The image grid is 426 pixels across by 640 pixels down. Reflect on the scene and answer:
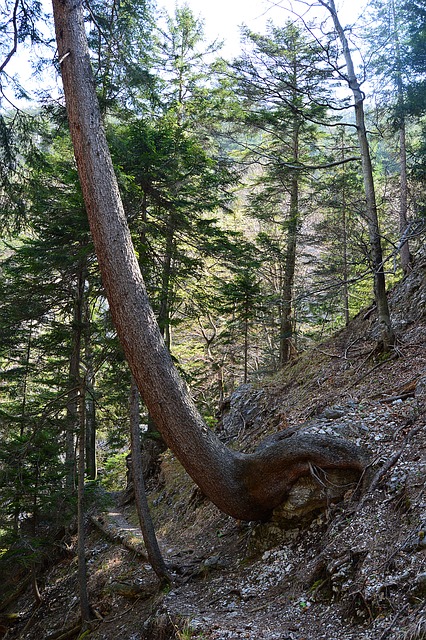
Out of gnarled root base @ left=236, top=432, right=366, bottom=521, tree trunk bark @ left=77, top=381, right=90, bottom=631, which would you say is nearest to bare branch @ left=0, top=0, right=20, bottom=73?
tree trunk bark @ left=77, top=381, right=90, bottom=631

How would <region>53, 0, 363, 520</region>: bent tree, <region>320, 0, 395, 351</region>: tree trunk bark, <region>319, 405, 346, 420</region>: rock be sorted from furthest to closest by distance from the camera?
<region>320, 0, 395, 351</region>: tree trunk bark < <region>319, 405, 346, 420</region>: rock < <region>53, 0, 363, 520</region>: bent tree

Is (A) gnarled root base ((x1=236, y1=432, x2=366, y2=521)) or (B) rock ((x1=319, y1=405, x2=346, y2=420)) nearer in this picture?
(A) gnarled root base ((x1=236, y1=432, x2=366, y2=521))

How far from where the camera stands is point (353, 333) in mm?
11211

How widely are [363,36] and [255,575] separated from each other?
8.96m

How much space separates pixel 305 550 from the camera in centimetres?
544

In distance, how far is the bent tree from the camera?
5.65 meters

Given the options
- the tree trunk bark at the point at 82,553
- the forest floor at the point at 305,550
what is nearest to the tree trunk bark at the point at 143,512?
the forest floor at the point at 305,550

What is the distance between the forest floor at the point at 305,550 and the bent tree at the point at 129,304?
77 cm

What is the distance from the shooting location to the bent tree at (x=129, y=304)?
223 inches

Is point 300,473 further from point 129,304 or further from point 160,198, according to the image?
point 160,198

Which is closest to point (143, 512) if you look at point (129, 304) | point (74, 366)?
point (129, 304)

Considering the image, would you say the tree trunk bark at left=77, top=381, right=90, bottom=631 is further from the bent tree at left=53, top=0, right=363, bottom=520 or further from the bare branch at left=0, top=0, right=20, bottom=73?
the bare branch at left=0, top=0, right=20, bottom=73

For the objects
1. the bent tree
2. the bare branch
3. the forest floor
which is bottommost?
the forest floor

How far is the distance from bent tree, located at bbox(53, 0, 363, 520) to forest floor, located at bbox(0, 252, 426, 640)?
0.77 meters
